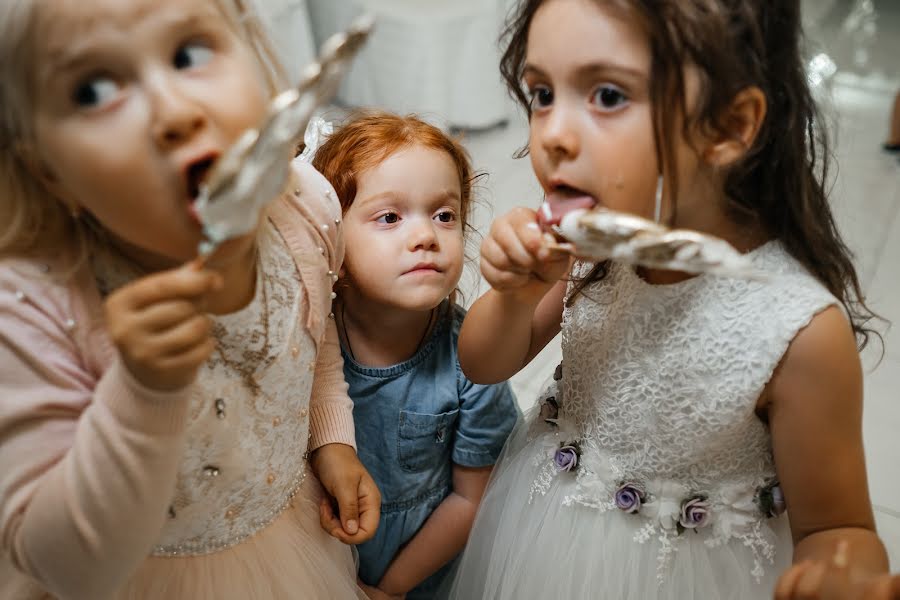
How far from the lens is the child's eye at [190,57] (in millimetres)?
534

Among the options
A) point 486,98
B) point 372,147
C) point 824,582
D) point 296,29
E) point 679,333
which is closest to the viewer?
point 824,582

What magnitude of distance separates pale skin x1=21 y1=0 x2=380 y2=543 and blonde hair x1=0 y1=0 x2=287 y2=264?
0.04 ft

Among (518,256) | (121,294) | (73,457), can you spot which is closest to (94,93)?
(121,294)

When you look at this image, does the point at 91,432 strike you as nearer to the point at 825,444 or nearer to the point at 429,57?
the point at 825,444

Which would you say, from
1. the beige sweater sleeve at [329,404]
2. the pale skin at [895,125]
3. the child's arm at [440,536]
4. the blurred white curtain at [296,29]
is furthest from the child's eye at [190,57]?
the pale skin at [895,125]

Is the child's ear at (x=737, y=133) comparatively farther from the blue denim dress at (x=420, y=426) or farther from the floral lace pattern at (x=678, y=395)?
the blue denim dress at (x=420, y=426)

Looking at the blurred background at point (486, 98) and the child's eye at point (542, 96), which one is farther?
the blurred background at point (486, 98)

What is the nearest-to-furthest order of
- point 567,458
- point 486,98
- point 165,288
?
1. point 165,288
2. point 567,458
3. point 486,98

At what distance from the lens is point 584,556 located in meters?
0.84

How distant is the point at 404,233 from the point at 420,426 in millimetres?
251

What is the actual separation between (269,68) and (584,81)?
0.87 feet

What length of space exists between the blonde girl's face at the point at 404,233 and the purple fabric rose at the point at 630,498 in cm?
31

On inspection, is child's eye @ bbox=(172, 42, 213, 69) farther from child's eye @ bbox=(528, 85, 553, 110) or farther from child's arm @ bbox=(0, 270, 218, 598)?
child's eye @ bbox=(528, 85, 553, 110)

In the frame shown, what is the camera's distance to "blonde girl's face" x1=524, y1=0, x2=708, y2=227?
24.6 inches
